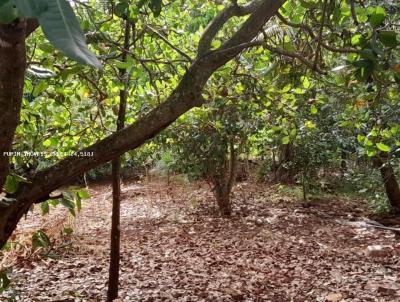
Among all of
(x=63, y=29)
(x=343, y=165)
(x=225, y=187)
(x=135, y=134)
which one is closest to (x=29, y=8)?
(x=63, y=29)

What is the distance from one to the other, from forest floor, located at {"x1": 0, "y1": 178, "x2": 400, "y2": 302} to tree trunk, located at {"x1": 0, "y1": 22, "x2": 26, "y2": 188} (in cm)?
138

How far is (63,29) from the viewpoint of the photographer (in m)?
0.51

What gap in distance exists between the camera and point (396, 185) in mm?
6906

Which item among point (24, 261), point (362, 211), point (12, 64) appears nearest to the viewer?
point (12, 64)

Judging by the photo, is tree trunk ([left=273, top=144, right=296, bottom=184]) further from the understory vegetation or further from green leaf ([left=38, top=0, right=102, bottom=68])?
green leaf ([left=38, top=0, right=102, bottom=68])

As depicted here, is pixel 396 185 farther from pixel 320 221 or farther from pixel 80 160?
pixel 80 160

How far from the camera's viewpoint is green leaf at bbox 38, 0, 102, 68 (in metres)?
0.50

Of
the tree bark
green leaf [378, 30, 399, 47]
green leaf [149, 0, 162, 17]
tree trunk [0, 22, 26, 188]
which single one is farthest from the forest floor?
green leaf [378, 30, 399, 47]

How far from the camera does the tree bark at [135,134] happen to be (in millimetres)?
1799

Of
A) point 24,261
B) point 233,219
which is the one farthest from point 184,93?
point 233,219

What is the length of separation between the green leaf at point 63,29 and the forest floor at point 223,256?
7.64 ft

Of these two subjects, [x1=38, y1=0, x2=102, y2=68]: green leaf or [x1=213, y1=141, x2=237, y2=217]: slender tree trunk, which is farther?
[x1=213, y1=141, x2=237, y2=217]: slender tree trunk

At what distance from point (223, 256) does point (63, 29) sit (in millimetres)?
5080

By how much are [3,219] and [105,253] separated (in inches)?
159
